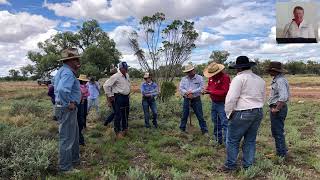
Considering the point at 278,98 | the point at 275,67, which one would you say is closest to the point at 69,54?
the point at 275,67

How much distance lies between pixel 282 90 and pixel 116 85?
3910mm

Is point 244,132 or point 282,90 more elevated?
point 282,90

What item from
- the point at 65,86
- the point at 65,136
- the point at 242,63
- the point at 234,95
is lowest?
the point at 65,136

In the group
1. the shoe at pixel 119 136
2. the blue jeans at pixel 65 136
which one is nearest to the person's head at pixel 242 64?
the blue jeans at pixel 65 136

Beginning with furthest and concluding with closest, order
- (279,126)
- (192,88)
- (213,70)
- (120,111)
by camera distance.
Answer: (192,88) < (120,111) < (213,70) < (279,126)

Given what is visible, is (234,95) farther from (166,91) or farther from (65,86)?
(166,91)

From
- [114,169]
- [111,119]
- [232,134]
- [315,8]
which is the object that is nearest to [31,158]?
[114,169]

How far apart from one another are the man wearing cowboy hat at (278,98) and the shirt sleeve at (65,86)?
359 cm

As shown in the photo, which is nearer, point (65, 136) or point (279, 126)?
point (65, 136)

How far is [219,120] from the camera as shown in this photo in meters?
9.31

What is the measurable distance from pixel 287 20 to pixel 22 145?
6312 mm

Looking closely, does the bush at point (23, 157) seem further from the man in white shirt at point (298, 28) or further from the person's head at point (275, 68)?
the man in white shirt at point (298, 28)

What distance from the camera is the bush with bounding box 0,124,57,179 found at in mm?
6363

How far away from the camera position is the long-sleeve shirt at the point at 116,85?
9.79m
